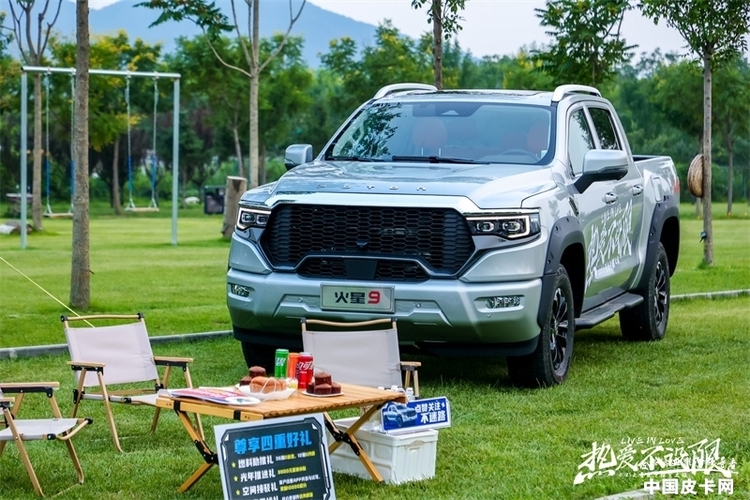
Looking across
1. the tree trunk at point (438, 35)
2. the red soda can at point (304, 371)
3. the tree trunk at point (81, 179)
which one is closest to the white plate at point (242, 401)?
the red soda can at point (304, 371)

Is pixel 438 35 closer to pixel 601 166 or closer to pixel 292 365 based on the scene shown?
pixel 601 166

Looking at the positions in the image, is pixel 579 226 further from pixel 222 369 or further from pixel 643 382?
pixel 222 369

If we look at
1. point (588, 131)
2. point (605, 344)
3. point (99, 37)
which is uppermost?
point (99, 37)

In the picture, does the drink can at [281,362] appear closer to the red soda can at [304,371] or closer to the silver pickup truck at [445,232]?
the red soda can at [304,371]

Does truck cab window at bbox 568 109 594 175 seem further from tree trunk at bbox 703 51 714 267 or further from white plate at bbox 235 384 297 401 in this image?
tree trunk at bbox 703 51 714 267

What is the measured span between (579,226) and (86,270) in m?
6.31

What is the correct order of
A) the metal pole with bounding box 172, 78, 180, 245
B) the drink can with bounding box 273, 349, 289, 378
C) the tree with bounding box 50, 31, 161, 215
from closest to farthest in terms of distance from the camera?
1. the drink can with bounding box 273, 349, 289, 378
2. the metal pole with bounding box 172, 78, 180, 245
3. the tree with bounding box 50, 31, 161, 215

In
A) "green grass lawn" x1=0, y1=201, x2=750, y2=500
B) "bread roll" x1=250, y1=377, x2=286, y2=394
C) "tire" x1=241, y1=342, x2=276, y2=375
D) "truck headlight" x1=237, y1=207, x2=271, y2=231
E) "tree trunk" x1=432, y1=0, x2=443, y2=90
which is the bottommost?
"green grass lawn" x1=0, y1=201, x2=750, y2=500

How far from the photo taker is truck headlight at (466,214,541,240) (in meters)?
9.24

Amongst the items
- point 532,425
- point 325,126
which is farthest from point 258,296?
point 325,126

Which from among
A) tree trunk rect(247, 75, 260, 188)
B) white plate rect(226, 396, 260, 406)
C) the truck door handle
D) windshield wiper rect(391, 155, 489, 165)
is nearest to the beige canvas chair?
white plate rect(226, 396, 260, 406)

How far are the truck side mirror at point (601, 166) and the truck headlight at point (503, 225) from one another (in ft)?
3.64

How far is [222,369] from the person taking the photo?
428 inches

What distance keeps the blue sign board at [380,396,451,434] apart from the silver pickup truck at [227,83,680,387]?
2.10 metres
